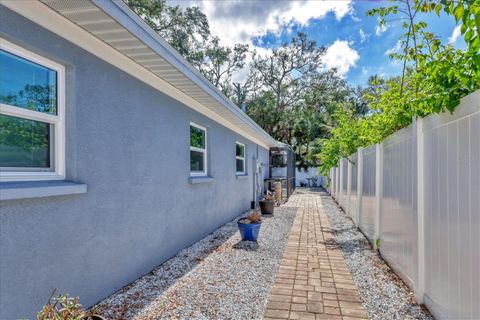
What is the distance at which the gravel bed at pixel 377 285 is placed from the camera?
3611mm

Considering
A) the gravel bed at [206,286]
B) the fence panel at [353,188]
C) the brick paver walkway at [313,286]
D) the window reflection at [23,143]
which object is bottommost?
the brick paver walkway at [313,286]

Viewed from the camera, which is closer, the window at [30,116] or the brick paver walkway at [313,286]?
the window at [30,116]

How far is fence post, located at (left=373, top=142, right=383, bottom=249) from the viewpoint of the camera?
6170 mm

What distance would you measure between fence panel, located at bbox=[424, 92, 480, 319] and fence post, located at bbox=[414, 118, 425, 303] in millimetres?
97

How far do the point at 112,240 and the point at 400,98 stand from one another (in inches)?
195

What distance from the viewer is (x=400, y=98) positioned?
5176 mm

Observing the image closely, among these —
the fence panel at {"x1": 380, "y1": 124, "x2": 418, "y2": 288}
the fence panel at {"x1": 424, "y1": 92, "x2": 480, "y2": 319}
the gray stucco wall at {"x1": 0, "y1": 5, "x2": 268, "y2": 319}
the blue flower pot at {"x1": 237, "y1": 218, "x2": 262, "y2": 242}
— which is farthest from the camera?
the blue flower pot at {"x1": 237, "y1": 218, "x2": 262, "y2": 242}

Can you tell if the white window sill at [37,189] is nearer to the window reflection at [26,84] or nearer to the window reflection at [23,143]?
the window reflection at [23,143]

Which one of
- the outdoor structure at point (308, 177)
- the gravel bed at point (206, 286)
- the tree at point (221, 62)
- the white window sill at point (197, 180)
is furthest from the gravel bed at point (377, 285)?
the tree at point (221, 62)

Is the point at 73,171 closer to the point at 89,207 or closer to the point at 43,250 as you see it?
the point at 89,207

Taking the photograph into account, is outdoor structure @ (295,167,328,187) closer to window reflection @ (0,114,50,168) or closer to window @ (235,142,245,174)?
window @ (235,142,245,174)

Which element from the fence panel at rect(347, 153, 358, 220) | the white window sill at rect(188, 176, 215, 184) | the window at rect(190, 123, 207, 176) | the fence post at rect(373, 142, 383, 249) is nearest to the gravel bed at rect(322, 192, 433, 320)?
the fence post at rect(373, 142, 383, 249)

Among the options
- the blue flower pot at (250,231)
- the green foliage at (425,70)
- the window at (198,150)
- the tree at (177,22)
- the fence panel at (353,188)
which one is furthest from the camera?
the tree at (177,22)

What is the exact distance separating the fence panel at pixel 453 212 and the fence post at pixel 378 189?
8.34 feet
